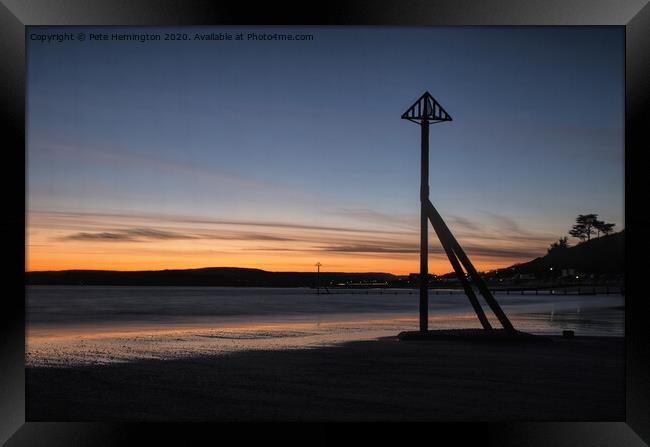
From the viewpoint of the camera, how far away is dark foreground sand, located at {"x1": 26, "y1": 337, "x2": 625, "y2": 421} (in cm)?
656

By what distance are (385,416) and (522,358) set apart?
3.96 meters

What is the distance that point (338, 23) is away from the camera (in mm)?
6578

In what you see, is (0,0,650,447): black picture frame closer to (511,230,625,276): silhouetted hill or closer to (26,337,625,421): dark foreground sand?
(26,337,625,421): dark foreground sand

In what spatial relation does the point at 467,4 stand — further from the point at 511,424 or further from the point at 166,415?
the point at 166,415

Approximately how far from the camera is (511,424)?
640 cm

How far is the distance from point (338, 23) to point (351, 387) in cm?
410

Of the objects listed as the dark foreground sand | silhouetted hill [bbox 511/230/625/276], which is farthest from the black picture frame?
silhouetted hill [bbox 511/230/625/276]

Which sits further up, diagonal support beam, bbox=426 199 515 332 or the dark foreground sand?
diagonal support beam, bbox=426 199 515 332

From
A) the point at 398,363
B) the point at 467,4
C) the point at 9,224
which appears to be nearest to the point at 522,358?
the point at 398,363

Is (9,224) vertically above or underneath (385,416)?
above

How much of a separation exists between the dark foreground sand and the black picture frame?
1.06 ft

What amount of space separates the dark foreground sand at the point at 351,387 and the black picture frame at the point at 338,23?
1.06 ft

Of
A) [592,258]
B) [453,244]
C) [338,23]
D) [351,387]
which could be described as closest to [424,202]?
[453,244]

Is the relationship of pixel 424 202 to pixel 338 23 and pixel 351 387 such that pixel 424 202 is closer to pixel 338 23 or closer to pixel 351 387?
pixel 351 387
